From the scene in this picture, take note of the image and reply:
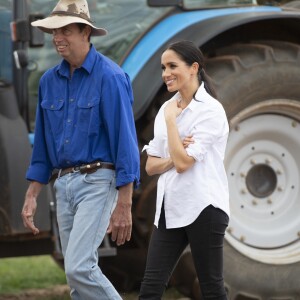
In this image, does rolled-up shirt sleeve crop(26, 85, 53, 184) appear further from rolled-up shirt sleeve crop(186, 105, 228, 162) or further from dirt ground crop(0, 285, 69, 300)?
dirt ground crop(0, 285, 69, 300)

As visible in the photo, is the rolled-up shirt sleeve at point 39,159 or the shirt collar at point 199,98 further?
the rolled-up shirt sleeve at point 39,159

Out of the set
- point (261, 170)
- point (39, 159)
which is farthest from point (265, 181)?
point (39, 159)

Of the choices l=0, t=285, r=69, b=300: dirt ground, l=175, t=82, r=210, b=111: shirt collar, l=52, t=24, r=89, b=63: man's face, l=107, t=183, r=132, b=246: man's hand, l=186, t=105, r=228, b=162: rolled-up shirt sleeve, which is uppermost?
l=52, t=24, r=89, b=63: man's face

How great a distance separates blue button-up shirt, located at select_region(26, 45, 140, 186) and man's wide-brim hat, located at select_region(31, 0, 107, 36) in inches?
5.7

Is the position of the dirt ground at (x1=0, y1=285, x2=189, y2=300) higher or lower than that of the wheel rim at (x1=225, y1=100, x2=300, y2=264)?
lower

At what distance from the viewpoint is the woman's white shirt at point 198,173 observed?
4910mm

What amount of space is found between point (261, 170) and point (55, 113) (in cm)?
241

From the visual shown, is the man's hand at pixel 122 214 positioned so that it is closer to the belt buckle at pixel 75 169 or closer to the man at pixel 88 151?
the man at pixel 88 151

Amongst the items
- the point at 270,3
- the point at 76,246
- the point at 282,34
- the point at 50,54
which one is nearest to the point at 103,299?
the point at 76,246

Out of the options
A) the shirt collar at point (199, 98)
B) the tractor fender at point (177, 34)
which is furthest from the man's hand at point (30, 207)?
the tractor fender at point (177, 34)

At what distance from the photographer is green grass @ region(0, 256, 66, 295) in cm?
809

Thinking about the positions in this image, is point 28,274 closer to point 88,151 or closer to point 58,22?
point 88,151

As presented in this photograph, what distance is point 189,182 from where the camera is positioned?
4.95 metres

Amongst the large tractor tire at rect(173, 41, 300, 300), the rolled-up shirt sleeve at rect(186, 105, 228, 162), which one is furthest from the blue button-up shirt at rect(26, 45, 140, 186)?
the large tractor tire at rect(173, 41, 300, 300)
